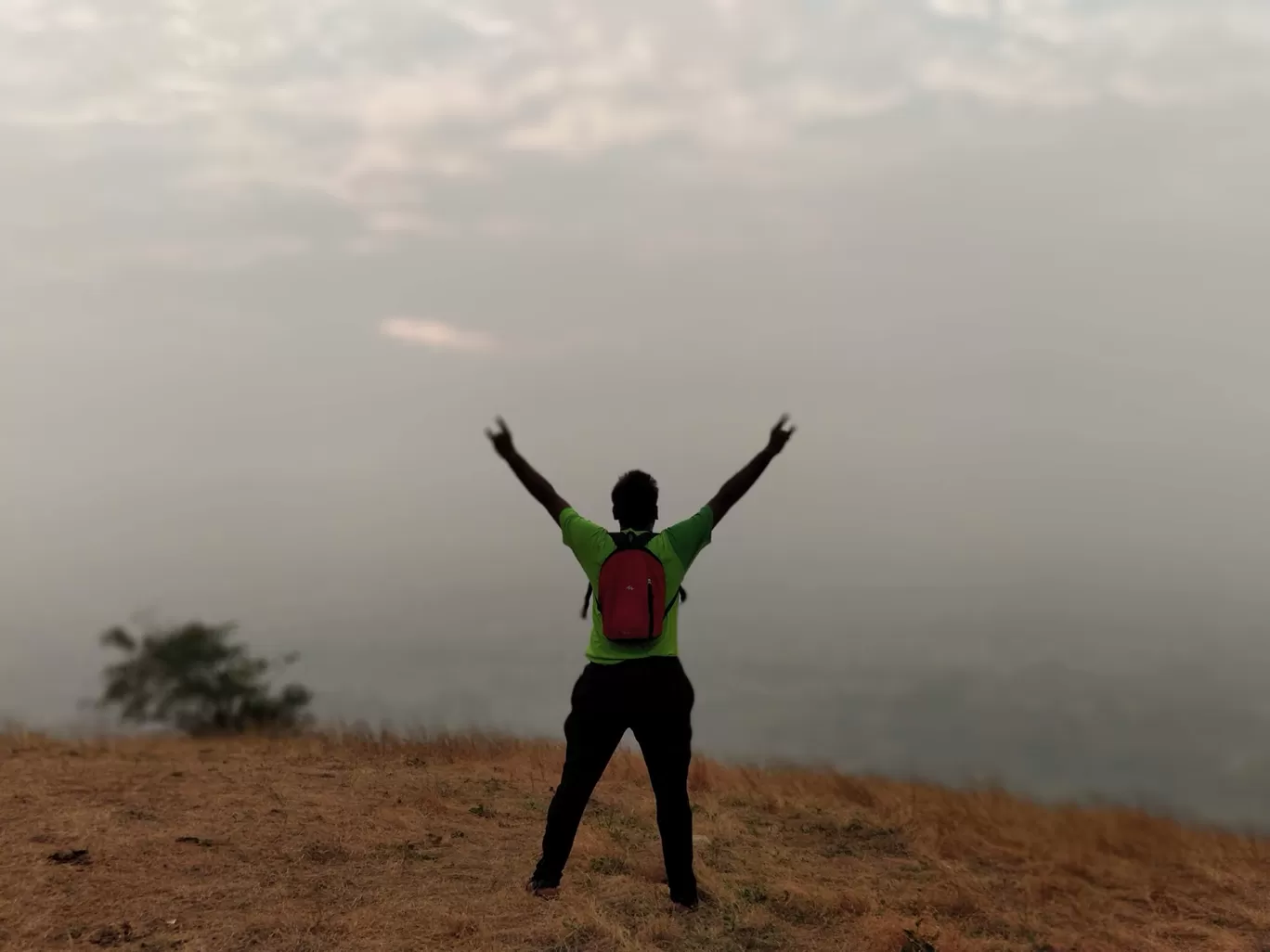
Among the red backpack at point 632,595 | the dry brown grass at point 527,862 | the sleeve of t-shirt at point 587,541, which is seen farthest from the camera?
the dry brown grass at point 527,862

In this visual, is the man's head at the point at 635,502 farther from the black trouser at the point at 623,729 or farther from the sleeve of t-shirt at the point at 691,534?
the black trouser at the point at 623,729

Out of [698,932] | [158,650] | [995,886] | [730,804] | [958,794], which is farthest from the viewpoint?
[158,650]

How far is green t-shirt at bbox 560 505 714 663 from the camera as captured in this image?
5719 mm

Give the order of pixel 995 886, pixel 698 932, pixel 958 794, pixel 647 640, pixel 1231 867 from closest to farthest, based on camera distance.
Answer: pixel 647 640
pixel 698 932
pixel 995 886
pixel 1231 867
pixel 958 794

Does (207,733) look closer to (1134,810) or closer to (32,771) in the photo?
(32,771)

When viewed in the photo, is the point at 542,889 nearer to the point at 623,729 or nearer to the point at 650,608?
the point at 623,729

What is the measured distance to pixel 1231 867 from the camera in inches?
379

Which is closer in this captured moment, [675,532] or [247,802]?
[675,532]

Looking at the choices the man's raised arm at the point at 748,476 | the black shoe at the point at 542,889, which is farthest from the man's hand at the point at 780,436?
the black shoe at the point at 542,889

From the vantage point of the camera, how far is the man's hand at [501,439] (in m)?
5.97

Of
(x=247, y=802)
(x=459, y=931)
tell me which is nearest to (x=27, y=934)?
(x=459, y=931)

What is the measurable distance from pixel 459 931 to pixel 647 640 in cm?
226

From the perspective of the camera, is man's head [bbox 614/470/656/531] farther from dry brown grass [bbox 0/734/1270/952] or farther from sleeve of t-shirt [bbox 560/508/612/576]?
dry brown grass [bbox 0/734/1270/952]

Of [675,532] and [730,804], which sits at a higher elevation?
[675,532]
